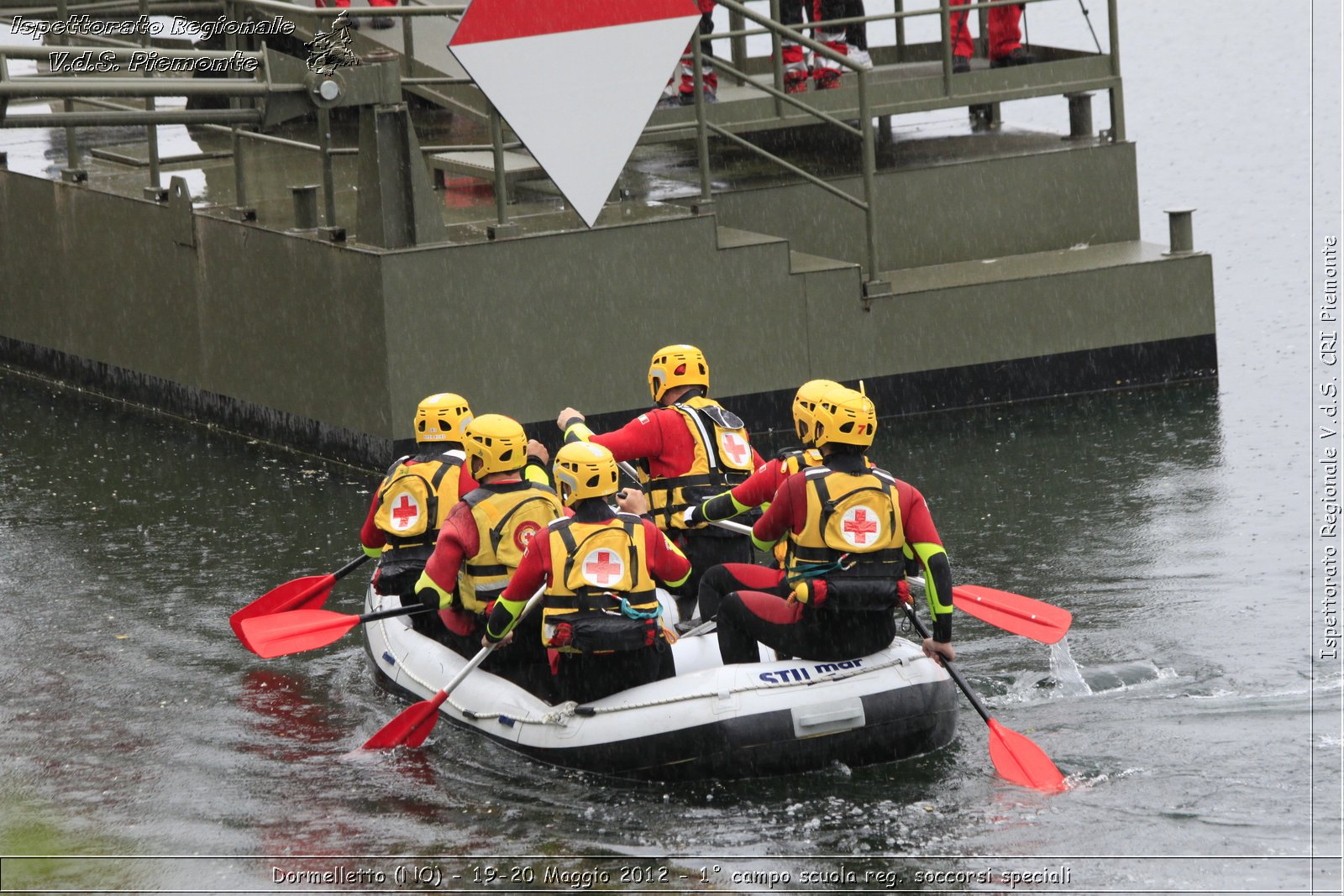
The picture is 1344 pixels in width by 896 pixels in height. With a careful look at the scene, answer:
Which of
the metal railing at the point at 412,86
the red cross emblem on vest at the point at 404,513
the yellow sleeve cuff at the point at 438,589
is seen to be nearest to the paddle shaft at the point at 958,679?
the yellow sleeve cuff at the point at 438,589

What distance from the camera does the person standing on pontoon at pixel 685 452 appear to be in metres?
9.55

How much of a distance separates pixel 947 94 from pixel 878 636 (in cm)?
782

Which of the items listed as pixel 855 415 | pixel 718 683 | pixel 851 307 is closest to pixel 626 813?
pixel 718 683

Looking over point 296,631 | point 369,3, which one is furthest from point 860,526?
point 369,3

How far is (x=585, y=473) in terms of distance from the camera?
818cm

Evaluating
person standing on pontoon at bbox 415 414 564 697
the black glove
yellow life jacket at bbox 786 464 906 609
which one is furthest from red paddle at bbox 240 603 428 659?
yellow life jacket at bbox 786 464 906 609

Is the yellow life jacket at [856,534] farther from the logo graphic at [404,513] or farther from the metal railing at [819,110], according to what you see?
the metal railing at [819,110]

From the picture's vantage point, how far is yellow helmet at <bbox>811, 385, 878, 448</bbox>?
8.23 meters

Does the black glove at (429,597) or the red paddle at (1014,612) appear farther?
the red paddle at (1014,612)

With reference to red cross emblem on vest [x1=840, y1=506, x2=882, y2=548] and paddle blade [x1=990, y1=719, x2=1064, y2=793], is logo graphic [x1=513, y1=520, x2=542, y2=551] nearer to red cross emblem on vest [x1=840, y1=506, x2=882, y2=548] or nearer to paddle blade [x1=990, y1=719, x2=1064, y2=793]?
red cross emblem on vest [x1=840, y1=506, x2=882, y2=548]

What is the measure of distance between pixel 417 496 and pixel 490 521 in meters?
0.78

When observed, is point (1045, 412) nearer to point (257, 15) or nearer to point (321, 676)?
point (321, 676)

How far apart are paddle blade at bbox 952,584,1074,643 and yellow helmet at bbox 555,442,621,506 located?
1734 mm

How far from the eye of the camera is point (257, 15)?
56.2 ft
